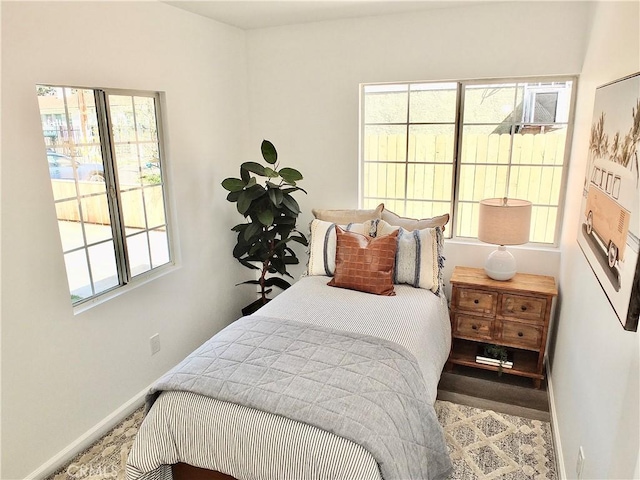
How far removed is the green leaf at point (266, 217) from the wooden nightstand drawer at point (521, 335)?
1.74 m

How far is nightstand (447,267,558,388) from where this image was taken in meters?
2.85

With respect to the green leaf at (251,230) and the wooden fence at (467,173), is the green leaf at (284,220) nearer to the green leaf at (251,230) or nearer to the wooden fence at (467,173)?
the green leaf at (251,230)

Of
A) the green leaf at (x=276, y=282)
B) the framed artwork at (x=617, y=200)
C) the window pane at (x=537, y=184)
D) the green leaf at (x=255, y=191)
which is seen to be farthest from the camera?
the green leaf at (x=276, y=282)

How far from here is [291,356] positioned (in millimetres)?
2027

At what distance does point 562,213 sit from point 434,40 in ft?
4.93

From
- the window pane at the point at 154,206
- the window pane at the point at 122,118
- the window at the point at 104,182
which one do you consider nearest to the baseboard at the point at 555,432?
the window at the point at 104,182

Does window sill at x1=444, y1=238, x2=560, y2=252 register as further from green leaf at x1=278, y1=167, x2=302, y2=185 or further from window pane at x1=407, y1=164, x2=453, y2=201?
green leaf at x1=278, y1=167, x2=302, y2=185

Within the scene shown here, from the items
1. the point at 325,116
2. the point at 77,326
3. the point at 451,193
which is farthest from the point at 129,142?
the point at 451,193

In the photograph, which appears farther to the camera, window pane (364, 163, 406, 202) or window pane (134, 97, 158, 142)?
window pane (364, 163, 406, 202)

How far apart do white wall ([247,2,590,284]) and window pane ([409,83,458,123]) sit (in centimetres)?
12

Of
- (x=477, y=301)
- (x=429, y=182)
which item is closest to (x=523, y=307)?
(x=477, y=301)

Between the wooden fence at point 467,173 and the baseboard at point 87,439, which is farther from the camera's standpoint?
the wooden fence at point 467,173

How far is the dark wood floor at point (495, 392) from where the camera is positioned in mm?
2697

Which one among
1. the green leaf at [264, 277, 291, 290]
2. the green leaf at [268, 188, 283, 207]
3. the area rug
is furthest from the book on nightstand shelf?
the green leaf at [268, 188, 283, 207]
